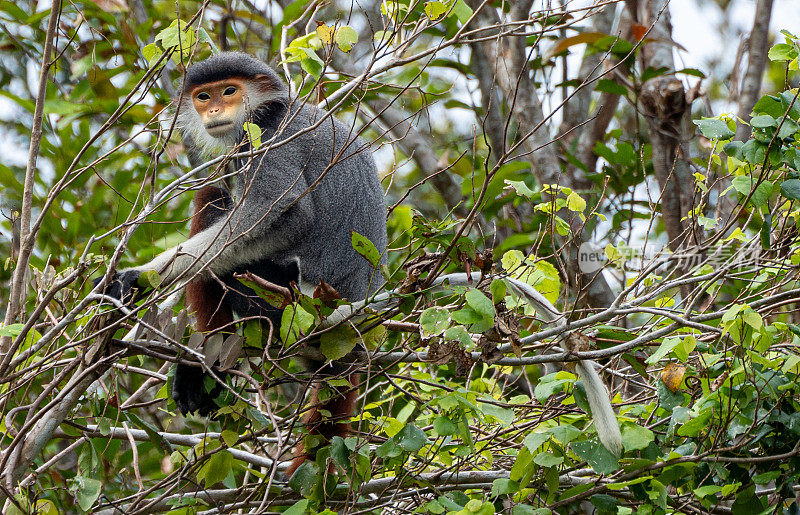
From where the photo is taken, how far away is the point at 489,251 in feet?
9.01

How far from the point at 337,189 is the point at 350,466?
1.50 m

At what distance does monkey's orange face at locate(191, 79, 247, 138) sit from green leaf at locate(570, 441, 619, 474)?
239 cm

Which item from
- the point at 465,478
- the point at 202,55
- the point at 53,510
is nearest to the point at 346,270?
the point at 465,478

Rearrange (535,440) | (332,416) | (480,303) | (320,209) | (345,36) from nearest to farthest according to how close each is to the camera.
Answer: (480,303), (535,440), (345,36), (332,416), (320,209)

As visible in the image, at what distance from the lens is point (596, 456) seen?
9.27 ft

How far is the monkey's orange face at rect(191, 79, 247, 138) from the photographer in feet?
13.8

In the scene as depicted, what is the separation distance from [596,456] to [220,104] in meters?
2.57

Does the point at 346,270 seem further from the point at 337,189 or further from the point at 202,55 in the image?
the point at 202,55

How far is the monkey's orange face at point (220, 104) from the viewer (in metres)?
4.21

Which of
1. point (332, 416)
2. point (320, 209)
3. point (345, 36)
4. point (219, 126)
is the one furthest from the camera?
point (219, 126)

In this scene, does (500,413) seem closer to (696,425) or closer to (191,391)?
(696,425)

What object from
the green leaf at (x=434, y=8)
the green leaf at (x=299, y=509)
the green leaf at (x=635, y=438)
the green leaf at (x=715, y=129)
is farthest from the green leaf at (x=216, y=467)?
the green leaf at (x=715, y=129)

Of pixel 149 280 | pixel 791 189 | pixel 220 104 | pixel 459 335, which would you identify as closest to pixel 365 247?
pixel 459 335

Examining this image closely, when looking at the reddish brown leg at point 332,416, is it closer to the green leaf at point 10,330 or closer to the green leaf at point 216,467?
the green leaf at point 216,467
